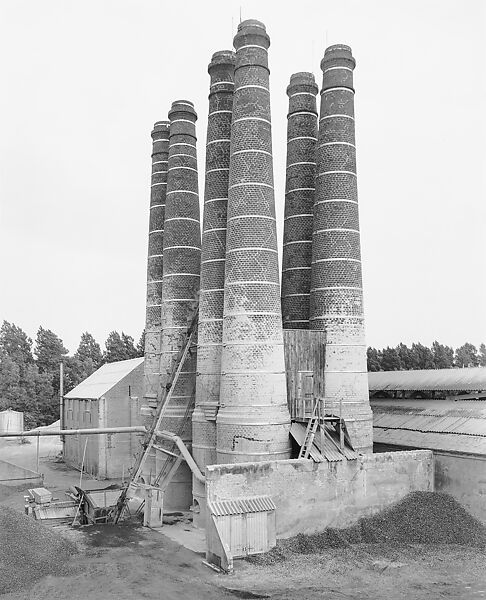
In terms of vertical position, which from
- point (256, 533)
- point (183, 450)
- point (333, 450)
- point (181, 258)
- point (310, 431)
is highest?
point (181, 258)

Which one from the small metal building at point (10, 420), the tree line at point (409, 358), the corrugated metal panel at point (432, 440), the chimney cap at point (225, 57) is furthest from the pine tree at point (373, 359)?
the chimney cap at point (225, 57)

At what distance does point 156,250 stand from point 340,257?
12.8 metres

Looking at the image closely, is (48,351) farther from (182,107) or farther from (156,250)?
(182,107)

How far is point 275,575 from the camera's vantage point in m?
21.4

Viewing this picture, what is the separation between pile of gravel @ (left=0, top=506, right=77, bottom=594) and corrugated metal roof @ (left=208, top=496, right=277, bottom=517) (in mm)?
5498

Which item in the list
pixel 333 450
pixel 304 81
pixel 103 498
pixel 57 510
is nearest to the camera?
pixel 333 450

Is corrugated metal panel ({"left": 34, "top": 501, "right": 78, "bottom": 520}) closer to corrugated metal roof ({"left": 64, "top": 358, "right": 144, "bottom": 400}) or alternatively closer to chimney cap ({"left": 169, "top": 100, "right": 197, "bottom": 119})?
corrugated metal roof ({"left": 64, "top": 358, "right": 144, "bottom": 400})

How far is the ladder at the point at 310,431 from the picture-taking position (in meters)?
25.9

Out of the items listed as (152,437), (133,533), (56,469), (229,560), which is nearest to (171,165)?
(152,437)

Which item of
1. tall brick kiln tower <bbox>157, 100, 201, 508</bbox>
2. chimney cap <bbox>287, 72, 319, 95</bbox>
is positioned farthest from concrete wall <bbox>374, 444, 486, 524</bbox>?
chimney cap <bbox>287, 72, 319, 95</bbox>

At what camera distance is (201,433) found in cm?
2983

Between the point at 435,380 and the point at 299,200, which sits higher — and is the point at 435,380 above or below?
below

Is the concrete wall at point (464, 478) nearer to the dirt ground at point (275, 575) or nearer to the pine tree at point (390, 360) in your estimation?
the dirt ground at point (275, 575)

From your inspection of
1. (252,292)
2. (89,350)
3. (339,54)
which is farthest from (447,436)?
(89,350)
